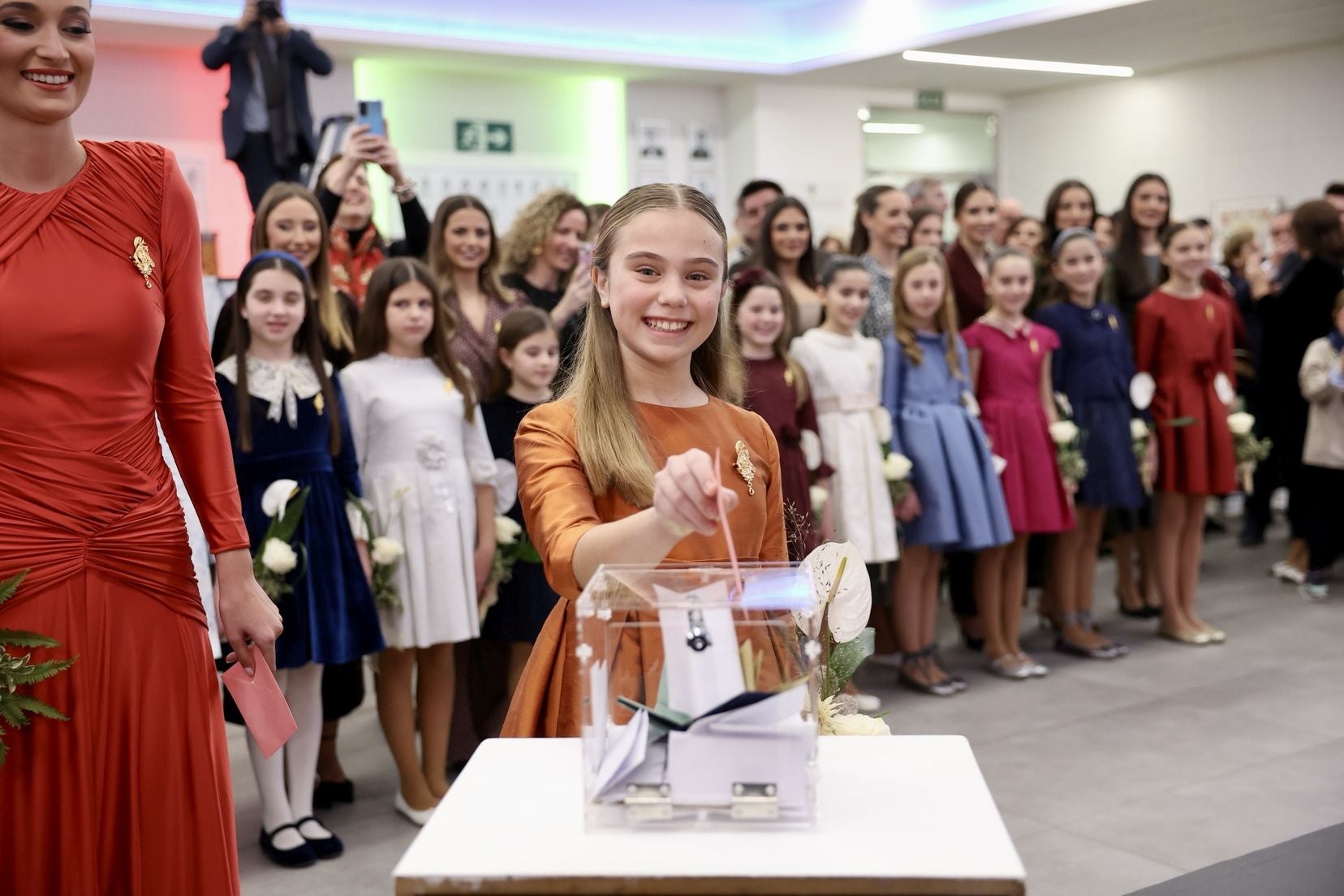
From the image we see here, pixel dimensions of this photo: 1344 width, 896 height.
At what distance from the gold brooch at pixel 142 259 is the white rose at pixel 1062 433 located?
390cm

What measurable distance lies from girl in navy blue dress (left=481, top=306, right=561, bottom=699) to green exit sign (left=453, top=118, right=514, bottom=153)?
6762 mm

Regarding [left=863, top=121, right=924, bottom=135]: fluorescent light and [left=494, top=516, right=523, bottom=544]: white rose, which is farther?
[left=863, top=121, right=924, bottom=135]: fluorescent light

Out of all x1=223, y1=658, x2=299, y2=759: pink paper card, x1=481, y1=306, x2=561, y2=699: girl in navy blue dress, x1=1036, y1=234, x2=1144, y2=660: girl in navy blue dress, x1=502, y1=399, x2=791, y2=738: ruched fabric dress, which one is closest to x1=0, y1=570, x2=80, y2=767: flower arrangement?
x1=223, y1=658, x2=299, y2=759: pink paper card

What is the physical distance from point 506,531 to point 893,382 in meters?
1.65

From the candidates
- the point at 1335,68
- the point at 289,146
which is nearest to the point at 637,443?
the point at 289,146

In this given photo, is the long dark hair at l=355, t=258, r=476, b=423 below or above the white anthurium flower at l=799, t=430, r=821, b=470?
above

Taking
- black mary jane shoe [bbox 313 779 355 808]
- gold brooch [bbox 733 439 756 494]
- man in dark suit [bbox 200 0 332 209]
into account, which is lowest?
black mary jane shoe [bbox 313 779 355 808]

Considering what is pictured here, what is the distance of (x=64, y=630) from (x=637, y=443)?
756 mm

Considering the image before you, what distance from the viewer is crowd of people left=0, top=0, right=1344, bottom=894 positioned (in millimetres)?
1691

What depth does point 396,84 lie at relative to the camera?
32.8 ft

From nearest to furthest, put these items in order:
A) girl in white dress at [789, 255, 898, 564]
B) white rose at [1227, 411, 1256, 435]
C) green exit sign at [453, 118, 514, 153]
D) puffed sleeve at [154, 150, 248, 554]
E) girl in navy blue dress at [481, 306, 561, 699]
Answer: puffed sleeve at [154, 150, 248, 554] → girl in navy blue dress at [481, 306, 561, 699] → girl in white dress at [789, 255, 898, 564] → white rose at [1227, 411, 1256, 435] → green exit sign at [453, 118, 514, 153]

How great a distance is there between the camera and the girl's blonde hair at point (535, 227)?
4672 millimetres

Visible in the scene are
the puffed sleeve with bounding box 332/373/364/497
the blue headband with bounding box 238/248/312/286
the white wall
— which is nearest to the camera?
the blue headband with bounding box 238/248/312/286

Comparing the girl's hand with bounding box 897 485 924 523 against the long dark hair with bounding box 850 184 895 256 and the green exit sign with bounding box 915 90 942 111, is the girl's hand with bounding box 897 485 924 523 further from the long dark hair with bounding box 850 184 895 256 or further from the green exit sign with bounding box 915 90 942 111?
the green exit sign with bounding box 915 90 942 111
